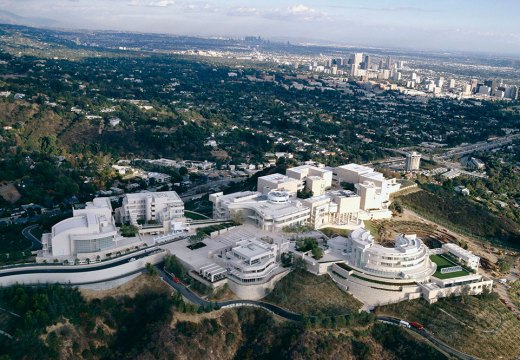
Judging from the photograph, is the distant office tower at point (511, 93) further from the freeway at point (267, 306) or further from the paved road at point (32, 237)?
the paved road at point (32, 237)

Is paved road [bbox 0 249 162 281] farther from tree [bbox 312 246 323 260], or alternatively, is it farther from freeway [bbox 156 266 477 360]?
tree [bbox 312 246 323 260]

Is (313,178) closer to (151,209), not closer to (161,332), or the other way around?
(151,209)

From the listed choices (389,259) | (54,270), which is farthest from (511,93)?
(54,270)

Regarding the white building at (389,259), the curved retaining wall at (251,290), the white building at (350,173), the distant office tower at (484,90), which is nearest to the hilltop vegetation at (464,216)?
the white building at (350,173)

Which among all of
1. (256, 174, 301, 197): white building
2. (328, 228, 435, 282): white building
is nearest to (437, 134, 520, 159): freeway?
(256, 174, 301, 197): white building

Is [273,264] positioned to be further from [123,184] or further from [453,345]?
[123,184]
